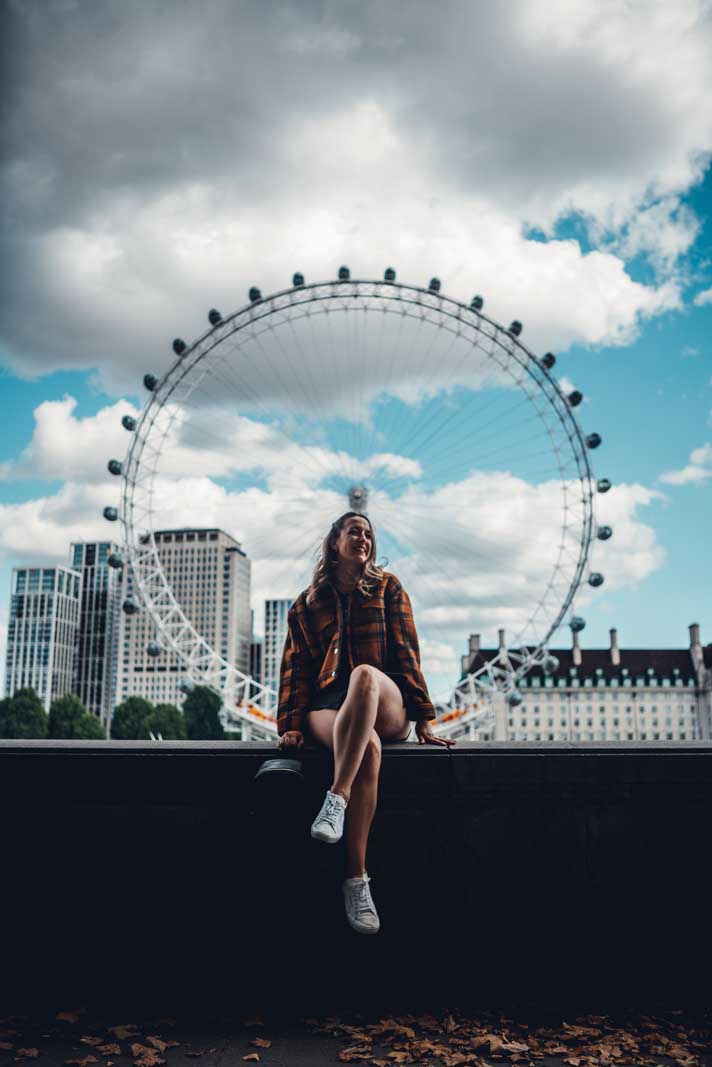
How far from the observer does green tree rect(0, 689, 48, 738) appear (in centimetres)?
7744

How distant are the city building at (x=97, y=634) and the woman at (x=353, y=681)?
15321 cm

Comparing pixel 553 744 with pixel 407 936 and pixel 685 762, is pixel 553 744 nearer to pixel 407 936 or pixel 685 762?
pixel 685 762

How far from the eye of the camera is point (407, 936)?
4.64 meters

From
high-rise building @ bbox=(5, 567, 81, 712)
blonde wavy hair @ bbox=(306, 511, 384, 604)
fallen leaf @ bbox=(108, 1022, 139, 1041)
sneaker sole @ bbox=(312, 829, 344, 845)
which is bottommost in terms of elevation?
fallen leaf @ bbox=(108, 1022, 139, 1041)

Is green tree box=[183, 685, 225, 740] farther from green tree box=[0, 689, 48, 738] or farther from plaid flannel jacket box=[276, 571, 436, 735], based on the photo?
plaid flannel jacket box=[276, 571, 436, 735]

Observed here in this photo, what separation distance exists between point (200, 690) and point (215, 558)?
231 feet

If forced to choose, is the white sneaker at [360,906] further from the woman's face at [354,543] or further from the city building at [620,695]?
the city building at [620,695]

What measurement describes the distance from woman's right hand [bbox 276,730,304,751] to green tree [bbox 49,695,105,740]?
75656 mm

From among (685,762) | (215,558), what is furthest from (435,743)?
(215,558)

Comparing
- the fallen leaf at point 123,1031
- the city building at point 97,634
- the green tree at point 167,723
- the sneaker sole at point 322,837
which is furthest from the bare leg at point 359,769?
the city building at point 97,634

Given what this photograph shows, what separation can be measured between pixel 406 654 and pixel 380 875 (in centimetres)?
118

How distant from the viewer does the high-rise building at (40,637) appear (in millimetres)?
159875

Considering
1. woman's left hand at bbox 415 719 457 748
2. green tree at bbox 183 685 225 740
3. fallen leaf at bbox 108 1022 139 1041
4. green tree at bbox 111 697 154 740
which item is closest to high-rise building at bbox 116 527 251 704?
green tree at bbox 111 697 154 740

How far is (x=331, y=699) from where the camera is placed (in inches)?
198
